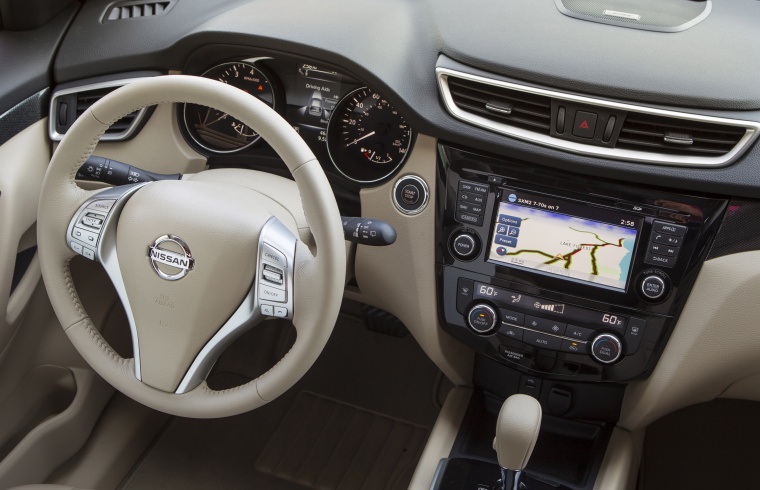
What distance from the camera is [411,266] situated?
5.40 ft

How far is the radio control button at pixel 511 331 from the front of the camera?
63.1 inches

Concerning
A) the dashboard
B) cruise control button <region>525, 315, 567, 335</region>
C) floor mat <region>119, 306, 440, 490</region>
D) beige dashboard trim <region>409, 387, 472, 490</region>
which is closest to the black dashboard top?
the dashboard

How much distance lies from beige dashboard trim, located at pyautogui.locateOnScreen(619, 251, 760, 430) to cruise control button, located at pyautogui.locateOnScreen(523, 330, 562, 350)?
0.19 m

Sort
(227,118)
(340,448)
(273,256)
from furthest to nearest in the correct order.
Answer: (340,448) → (227,118) → (273,256)

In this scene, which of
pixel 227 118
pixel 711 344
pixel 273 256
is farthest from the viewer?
pixel 227 118

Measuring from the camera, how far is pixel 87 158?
137 centimetres

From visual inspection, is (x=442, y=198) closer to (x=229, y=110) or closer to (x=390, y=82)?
(x=390, y=82)

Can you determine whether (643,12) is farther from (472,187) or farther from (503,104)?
(472,187)

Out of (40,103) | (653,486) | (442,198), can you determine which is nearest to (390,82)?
(442,198)

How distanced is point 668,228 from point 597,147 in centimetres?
19

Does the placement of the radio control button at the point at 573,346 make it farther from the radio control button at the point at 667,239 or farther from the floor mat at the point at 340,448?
the floor mat at the point at 340,448

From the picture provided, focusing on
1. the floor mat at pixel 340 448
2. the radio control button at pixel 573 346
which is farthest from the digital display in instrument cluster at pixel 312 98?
the floor mat at pixel 340 448

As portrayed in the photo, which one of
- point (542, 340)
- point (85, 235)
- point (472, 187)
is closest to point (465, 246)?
point (472, 187)

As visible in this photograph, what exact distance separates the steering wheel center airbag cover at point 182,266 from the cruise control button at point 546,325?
21.8 inches
